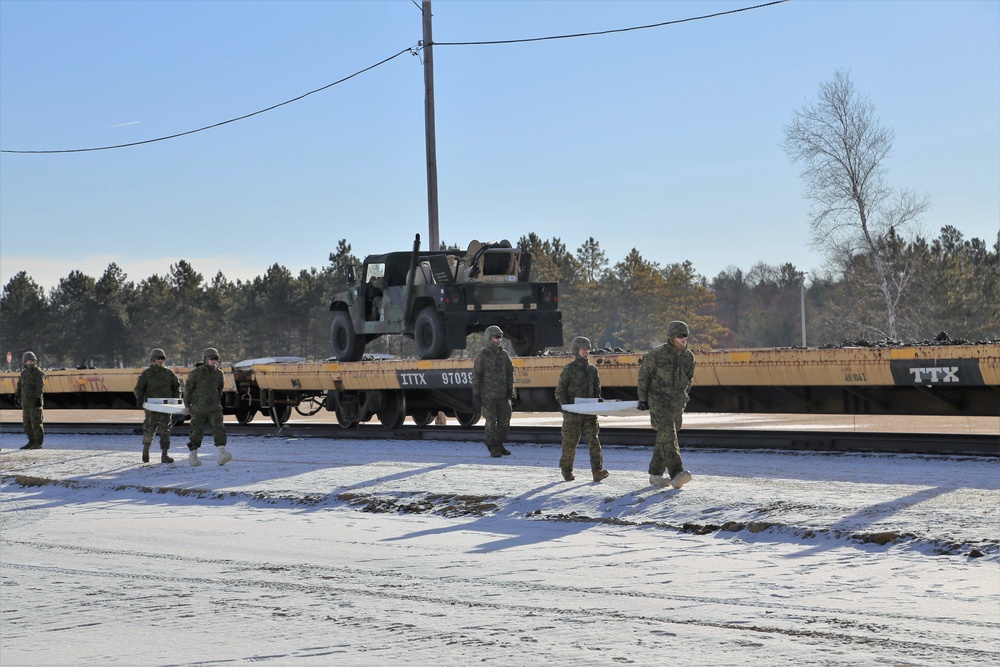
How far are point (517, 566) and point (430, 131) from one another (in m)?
19.0

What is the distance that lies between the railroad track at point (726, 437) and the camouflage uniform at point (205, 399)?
410 centimetres

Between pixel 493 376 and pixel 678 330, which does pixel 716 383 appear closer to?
pixel 493 376

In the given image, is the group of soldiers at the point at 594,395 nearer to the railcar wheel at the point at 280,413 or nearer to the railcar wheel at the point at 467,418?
the railcar wheel at the point at 467,418

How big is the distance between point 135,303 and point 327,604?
96.2 meters

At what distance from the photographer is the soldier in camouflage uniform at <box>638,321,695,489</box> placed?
1298cm

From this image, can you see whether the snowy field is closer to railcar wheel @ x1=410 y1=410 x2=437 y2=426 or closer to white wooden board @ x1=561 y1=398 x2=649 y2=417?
white wooden board @ x1=561 y1=398 x2=649 y2=417

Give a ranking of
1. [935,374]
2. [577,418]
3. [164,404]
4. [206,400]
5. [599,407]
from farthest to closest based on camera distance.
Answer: [164,404] < [206,400] < [935,374] < [577,418] < [599,407]

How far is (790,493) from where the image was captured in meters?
12.7

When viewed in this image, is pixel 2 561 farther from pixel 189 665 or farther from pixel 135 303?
pixel 135 303

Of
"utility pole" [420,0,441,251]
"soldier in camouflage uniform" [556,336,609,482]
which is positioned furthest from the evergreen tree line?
"soldier in camouflage uniform" [556,336,609,482]

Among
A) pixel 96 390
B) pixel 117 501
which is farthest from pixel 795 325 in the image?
pixel 117 501

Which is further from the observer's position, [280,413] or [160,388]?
[280,413]

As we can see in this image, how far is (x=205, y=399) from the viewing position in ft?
58.9

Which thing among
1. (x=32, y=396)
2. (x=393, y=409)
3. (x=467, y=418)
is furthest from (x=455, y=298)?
(x=32, y=396)
